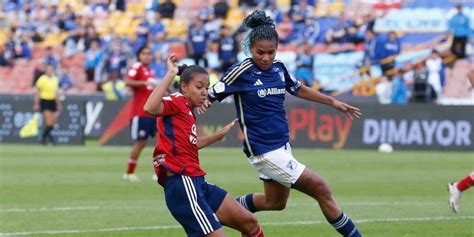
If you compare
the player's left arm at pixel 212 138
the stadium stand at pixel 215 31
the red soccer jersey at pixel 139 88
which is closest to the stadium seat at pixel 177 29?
the stadium stand at pixel 215 31

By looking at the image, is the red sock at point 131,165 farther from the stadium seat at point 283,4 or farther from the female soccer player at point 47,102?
the stadium seat at point 283,4

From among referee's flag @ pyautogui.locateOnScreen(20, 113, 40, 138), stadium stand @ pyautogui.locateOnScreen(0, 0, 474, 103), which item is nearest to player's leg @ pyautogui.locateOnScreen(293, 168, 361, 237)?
referee's flag @ pyautogui.locateOnScreen(20, 113, 40, 138)

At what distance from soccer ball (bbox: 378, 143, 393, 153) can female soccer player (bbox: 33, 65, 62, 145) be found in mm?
8999

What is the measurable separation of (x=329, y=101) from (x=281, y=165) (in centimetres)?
89

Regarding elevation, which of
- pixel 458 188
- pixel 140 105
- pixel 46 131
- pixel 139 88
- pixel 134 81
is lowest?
pixel 46 131

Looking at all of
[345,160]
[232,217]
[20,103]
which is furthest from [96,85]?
[232,217]

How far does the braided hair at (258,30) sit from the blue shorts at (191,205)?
176 centimetres

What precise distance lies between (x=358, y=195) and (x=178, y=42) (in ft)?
75.1

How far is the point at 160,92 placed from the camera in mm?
8609

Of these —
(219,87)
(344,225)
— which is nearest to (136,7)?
(219,87)

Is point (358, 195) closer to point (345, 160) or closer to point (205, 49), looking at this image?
point (345, 160)

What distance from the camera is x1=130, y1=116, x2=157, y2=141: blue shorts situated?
62.6ft

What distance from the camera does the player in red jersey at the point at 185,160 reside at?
28.6ft

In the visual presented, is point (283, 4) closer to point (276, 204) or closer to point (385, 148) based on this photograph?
point (385, 148)
